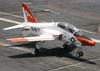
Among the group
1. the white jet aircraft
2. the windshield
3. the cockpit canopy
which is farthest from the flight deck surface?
the windshield

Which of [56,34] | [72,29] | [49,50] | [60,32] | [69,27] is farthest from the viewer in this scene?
[49,50]

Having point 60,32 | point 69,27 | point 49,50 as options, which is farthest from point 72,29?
point 49,50

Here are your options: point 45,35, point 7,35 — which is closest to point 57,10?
point 7,35

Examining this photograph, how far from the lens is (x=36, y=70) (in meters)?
22.3

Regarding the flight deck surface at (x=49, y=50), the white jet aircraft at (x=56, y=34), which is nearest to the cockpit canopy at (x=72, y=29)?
the white jet aircraft at (x=56, y=34)

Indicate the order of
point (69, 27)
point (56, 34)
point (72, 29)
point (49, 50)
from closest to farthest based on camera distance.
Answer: point (72, 29)
point (69, 27)
point (56, 34)
point (49, 50)

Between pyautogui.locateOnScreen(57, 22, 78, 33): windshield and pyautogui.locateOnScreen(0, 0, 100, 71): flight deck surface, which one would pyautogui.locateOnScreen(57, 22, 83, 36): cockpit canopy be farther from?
pyautogui.locateOnScreen(0, 0, 100, 71): flight deck surface

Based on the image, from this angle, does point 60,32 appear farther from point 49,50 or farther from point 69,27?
point 49,50

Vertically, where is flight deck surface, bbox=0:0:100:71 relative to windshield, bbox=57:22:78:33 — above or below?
below

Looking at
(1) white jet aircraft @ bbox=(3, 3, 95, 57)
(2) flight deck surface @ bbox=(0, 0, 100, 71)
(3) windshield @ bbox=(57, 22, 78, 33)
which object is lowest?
(2) flight deck surface @ bbox=(0, 0, 100, 71)

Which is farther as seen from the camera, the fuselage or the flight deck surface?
the fuselage

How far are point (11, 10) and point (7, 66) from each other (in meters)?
31.3

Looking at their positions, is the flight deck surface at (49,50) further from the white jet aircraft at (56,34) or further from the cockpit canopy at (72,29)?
the cockpit canopy at (72,29)

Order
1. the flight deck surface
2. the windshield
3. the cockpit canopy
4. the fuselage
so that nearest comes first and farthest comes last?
the flight deck surface < the fuselage < the cockpit canopy < the windshield
